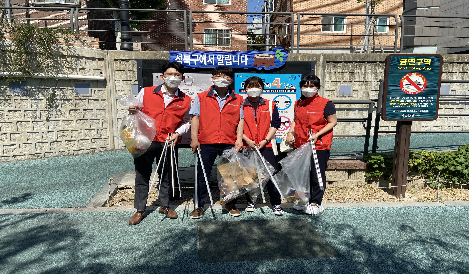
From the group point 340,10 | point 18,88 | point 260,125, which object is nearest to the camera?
point 260,125

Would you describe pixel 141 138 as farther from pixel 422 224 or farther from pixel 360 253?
pixel 422 224

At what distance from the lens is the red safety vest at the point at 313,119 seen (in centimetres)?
388

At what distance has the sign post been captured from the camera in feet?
14.6

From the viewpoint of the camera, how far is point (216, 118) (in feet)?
12.3

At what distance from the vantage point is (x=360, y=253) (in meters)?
2.99

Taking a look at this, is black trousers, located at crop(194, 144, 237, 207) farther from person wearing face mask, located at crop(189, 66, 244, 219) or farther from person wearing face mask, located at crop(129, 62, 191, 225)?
person wearing face mask, located at crop(129, 62, 191, 225)

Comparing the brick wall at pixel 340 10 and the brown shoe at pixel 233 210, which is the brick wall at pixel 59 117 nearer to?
the brown shoe at pixel 233 210

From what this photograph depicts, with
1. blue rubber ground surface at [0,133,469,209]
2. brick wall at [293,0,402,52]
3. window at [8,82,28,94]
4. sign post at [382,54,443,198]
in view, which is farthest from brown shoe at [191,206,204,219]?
brick wall at [293,0,402,52]

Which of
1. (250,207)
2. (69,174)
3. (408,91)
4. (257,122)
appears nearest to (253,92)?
(257,122)

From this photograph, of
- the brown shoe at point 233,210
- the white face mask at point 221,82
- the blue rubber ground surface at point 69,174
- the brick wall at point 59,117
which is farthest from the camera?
the brick wall at point 59,117

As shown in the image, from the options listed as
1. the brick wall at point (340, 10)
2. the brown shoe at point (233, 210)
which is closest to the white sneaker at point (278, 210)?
the brown shoe at point (233, 210)

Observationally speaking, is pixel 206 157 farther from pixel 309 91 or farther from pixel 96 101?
pixel 96 101

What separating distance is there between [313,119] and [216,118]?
121 centimetres

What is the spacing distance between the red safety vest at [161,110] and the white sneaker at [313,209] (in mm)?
1977
